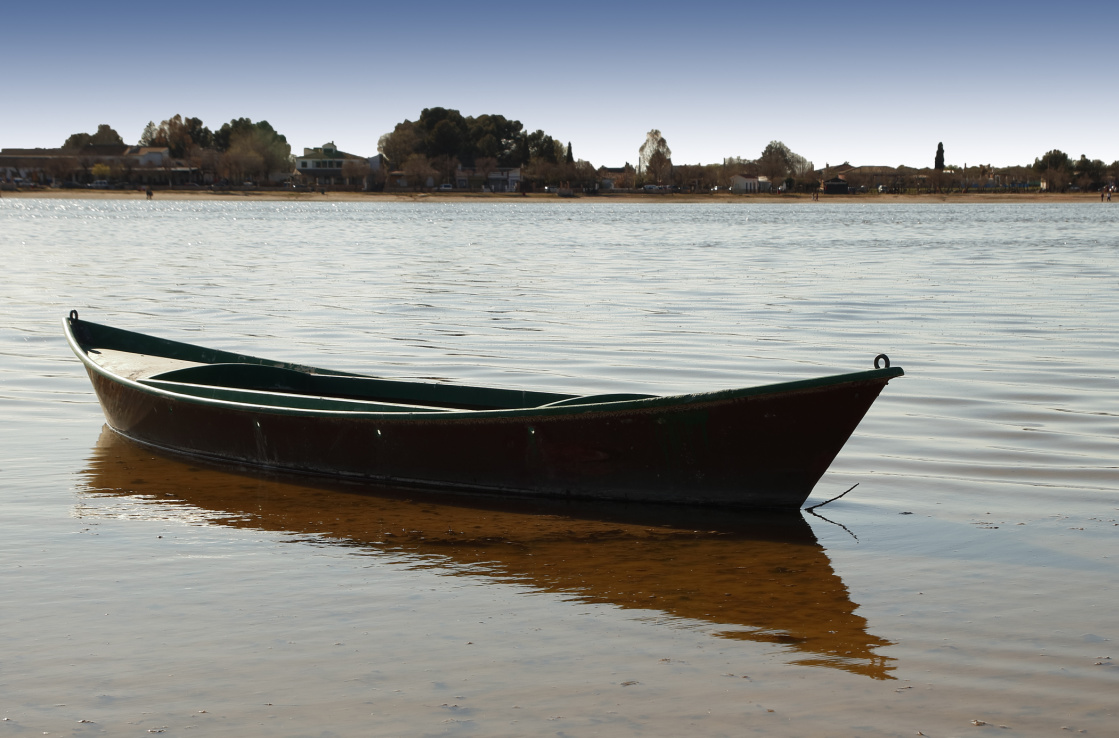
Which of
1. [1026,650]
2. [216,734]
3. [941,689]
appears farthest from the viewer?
[1026,650]

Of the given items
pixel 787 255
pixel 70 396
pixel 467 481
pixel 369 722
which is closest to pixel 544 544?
pixel 467 481

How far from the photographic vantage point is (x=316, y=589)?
6688mm

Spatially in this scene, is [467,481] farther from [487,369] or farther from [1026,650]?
[487,369]

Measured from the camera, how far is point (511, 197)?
165625 millimetres

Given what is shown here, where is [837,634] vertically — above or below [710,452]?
below

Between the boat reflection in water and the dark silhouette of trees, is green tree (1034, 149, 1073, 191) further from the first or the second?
the boat reflection in water

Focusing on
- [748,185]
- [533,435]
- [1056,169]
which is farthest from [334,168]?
[533,435]

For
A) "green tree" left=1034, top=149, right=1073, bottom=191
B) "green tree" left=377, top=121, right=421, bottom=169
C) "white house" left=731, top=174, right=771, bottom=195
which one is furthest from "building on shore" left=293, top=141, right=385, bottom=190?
"green tree" left=1034, top=149, right=1073, bottom=191

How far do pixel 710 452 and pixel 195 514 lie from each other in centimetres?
394

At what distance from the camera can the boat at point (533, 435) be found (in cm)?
763

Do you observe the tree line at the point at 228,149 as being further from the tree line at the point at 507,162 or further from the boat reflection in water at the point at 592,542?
the boat reflection in water at the point at 592,542

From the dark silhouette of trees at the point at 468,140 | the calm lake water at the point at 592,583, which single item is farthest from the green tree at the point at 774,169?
the calm lake water at the point at 592,583

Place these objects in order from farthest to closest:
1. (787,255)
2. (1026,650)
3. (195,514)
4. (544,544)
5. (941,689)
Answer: (787,255), (195,514), (544,544), (1026,650), (941,689)

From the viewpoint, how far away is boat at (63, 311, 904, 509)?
7.63 m
